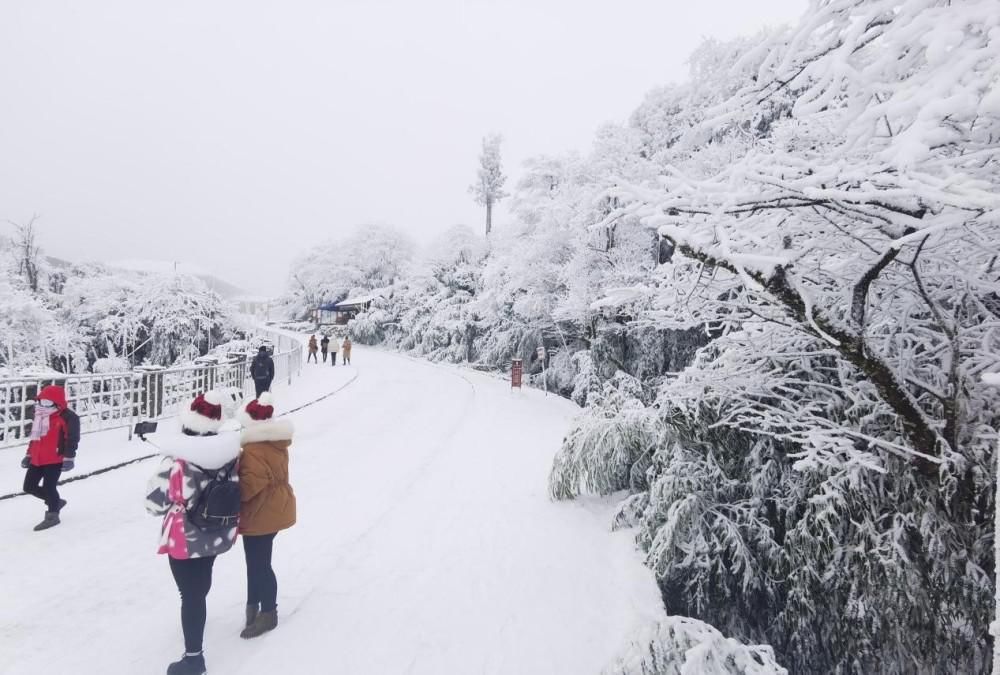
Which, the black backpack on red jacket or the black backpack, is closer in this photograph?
the black backpack

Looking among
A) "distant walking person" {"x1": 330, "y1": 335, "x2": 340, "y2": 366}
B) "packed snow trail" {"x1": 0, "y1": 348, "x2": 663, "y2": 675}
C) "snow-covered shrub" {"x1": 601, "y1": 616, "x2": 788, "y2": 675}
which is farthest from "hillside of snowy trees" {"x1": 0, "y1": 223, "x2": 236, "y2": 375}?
"snow-covered shrub" {"x1": 601, "y1": 616, "x2": 788, "y2": 675}

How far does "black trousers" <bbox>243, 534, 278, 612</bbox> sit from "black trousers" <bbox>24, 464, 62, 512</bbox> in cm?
313

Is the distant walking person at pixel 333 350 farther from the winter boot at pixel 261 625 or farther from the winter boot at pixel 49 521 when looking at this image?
the winter boot at pixel 261 625

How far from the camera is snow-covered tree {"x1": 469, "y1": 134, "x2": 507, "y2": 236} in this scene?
53375 millimetres

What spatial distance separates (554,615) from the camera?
13.0ft

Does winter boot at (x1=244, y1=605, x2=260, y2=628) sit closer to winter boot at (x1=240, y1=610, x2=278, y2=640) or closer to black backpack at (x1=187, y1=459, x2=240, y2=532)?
winter boot at (x1=240, y1=610, x2=278, y2=640)

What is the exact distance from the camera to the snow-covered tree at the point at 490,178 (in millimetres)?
53375

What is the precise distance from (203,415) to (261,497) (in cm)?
69

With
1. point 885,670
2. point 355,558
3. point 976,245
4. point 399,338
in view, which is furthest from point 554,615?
point 399,338

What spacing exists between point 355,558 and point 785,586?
3996 mm

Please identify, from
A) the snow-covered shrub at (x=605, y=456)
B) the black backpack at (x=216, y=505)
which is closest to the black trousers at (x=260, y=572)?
the black backpack at (x=216, y=505)

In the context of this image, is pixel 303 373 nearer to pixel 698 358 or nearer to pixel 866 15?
pixel 698 358

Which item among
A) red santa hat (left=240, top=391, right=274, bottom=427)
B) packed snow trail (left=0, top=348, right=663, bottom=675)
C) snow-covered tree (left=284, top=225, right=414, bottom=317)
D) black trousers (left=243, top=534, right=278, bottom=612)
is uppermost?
snow-covered tree (left=284, top=225, right=414, bottom=317)

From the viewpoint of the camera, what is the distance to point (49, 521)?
4.92 metres
